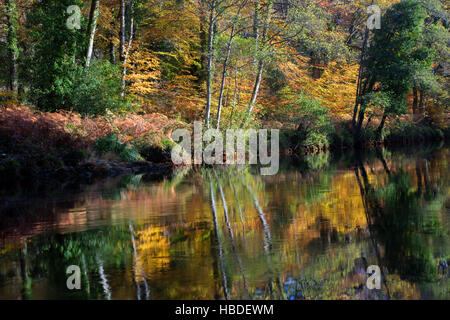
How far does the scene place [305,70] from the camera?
33.6m

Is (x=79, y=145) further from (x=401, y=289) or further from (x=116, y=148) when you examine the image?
(x=401, y=289)

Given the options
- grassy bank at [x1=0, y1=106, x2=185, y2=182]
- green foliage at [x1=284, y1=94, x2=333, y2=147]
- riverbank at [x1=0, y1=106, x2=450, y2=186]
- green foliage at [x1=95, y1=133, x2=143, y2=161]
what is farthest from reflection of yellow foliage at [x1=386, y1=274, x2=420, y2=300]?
green foliage at [x1=284, y1=94, x2=333, y2=147]

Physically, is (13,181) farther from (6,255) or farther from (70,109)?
(6,255)

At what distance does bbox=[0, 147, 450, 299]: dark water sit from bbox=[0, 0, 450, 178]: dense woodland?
29.9 ft

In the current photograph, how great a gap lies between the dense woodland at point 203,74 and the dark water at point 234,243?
9124 millimetres

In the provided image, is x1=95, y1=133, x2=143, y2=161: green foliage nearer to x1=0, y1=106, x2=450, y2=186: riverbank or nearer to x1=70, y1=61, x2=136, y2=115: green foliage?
x1=0, y1=106, x2=450, y2=186: riverbank

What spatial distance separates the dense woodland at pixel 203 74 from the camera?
69.2 ft

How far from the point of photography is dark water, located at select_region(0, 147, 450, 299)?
451 cm

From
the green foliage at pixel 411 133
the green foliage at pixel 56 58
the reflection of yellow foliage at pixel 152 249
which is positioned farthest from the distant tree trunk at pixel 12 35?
the green foliage at pixel 411 133

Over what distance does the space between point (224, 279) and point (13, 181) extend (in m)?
14.7

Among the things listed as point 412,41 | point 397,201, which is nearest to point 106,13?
point 412,41

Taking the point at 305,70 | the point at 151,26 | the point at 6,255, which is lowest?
the point at 6,255

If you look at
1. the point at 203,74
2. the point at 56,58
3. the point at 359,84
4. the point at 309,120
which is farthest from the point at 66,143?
the point at 359,84

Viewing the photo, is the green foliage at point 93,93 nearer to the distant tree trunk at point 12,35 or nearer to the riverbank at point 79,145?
the riverbank at point 79,145
